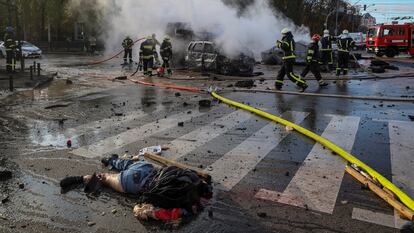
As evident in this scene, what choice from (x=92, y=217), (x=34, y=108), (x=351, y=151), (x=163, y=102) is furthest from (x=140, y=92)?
(x=92, y=217)

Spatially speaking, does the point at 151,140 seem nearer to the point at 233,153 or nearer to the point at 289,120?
the point at 233,153

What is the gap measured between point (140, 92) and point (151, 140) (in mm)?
6613

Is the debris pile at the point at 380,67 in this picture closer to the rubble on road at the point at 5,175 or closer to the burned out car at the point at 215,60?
the burned out car at the point at 215,60

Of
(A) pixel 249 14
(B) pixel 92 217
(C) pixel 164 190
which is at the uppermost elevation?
(A) pixel 249 14

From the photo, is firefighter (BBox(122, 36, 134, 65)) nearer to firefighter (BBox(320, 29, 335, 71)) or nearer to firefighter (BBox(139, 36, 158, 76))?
firefighter (BBox(139, 36, 158, 76))

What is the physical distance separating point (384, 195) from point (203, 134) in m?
3.91

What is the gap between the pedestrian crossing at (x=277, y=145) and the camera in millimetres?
5066

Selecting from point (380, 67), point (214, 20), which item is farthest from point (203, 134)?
point (380, 67)

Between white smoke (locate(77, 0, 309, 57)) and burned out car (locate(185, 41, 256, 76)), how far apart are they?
43cm

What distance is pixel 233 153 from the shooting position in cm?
688

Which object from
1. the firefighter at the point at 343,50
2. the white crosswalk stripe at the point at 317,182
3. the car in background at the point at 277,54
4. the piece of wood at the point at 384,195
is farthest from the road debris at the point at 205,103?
the car in background at the point at 277,54

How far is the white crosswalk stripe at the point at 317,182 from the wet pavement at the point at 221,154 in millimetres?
14

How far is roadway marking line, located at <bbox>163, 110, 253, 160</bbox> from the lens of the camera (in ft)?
22.9

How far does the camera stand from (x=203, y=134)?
817 cm
